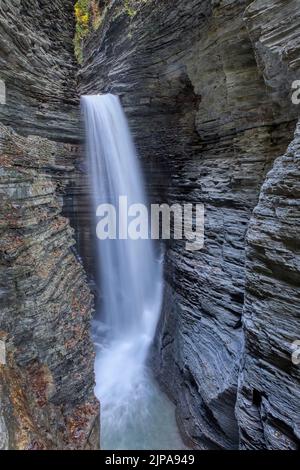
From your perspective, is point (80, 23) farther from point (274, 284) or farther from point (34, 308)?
point (274, 284)

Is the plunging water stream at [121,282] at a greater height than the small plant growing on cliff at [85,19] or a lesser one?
lesser

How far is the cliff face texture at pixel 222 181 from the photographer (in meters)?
5.65

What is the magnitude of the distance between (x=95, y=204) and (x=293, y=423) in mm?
12684

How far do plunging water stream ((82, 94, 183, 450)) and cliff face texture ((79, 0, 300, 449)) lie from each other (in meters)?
0.78

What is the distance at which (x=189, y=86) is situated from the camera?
10875 millimetres

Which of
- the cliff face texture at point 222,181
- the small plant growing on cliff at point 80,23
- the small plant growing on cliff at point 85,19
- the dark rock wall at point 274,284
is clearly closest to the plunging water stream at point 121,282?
the cliff face texture at point 222,181

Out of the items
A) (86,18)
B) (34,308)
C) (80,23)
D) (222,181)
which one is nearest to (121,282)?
(222,181)

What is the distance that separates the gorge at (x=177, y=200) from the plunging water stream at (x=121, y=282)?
22.1 inches

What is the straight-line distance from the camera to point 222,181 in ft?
31.1

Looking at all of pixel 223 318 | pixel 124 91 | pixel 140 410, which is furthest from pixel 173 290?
pixel 124 91

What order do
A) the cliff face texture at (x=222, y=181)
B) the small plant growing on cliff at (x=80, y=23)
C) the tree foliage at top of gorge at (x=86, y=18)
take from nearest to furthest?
the cliff face texture at (x=222, y=181) → the tree foliage at top of gorge at (x=86, y=18) → the small plant growing on cliff at (x=80, y=23)

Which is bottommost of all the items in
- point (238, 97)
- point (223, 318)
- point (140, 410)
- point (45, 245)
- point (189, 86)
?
point (140, 410)

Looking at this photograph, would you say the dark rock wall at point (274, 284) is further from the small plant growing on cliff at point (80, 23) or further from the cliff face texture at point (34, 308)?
the small plant growing on cliff at point (80, 23)

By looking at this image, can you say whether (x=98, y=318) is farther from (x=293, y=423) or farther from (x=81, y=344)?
(x=293, y=423)
